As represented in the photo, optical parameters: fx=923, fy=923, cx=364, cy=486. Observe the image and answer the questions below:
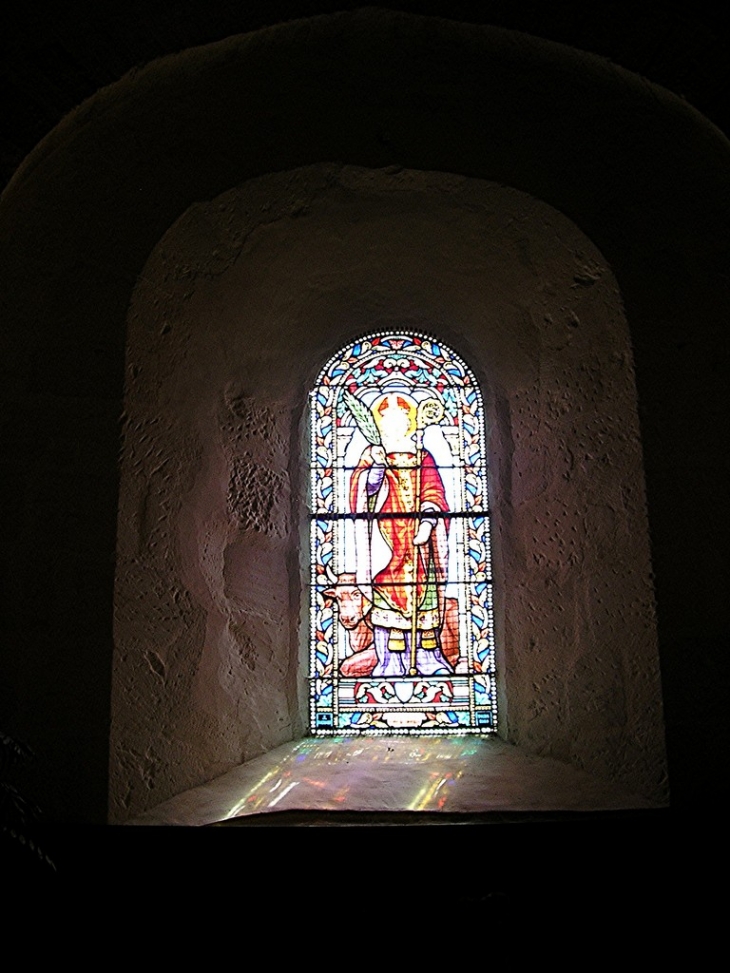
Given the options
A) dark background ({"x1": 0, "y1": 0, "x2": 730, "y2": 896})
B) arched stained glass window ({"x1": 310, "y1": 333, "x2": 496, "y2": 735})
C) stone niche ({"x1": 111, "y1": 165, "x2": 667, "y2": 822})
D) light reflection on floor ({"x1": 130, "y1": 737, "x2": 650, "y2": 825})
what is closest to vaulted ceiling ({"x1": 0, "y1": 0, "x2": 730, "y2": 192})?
dark background ({"x1": 0, "y1": 0, "x2": 730, "y2": 896})

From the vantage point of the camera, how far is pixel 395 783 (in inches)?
110

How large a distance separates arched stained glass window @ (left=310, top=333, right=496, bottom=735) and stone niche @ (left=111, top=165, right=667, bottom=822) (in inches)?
3.6

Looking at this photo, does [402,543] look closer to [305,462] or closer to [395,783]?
[305,462]

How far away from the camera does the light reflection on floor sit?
102 inches

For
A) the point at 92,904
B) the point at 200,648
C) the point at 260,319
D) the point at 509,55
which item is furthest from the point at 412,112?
the point at 92,904

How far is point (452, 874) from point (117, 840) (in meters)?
0.88

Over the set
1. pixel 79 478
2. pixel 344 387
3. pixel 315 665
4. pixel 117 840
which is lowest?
pixel 117 840

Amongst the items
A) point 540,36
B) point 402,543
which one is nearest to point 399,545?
point 402,543

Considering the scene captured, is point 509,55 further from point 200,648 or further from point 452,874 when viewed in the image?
point 452,874

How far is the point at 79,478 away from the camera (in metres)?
2.60

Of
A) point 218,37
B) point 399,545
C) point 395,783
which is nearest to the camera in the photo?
point 218,37

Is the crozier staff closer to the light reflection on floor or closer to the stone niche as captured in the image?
the stone niche

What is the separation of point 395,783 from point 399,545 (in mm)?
956

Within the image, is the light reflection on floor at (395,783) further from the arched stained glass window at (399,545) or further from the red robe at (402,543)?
the red robe at (402,543)
